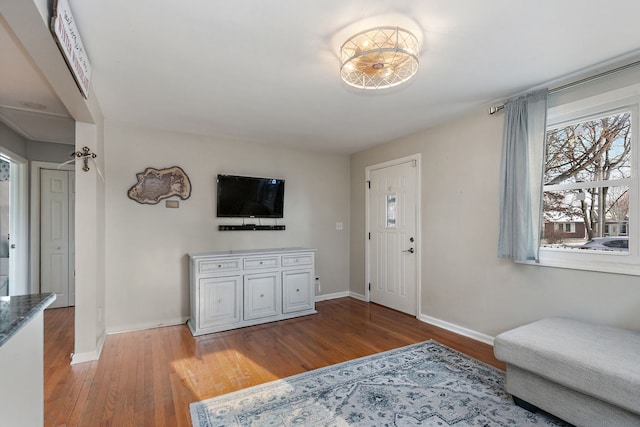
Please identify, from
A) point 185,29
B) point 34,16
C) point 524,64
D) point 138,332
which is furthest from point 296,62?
point 138,332

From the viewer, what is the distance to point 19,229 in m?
3.93

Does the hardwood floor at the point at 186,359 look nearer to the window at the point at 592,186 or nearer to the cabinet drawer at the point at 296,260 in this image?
the cabinet drawer at the point at 296,260

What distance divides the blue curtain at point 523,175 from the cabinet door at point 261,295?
2537 mm

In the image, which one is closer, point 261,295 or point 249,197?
point 261,295

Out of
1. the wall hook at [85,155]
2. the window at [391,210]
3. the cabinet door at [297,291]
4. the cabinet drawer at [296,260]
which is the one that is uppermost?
the wall hook at [85,155]

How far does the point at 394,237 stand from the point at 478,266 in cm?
126

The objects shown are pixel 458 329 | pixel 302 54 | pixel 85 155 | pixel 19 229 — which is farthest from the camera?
pixel 19 229

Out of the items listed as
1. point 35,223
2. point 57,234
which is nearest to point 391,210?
point 57,234

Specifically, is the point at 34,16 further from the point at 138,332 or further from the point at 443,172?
the point at 443,172

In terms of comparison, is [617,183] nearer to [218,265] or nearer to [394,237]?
[394,237]

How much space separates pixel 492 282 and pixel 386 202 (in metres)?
1.75

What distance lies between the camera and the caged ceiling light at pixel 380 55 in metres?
1.79

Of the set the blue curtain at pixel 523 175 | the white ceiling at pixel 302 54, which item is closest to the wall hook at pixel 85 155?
the white ceiling at pixel 302 54

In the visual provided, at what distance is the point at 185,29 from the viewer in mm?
1806
